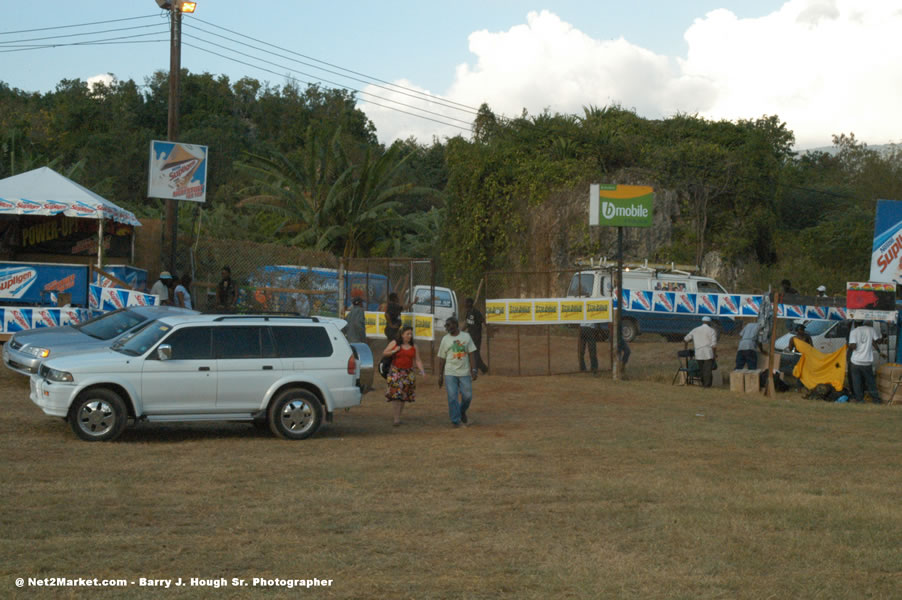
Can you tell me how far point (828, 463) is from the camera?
11820 mm

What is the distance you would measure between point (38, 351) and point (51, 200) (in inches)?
319

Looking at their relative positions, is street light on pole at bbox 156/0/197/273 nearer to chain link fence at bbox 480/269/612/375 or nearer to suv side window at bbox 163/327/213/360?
chain link fence at bbox 480/269/612/375

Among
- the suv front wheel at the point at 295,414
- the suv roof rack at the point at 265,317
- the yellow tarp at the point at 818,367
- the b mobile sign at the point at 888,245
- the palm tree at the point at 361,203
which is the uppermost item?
the palm tree at the point at 361,203

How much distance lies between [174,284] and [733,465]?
1411 centimetres

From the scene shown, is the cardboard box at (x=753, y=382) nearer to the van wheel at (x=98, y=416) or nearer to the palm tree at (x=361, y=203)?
the van wheel at (x=98, y=416)

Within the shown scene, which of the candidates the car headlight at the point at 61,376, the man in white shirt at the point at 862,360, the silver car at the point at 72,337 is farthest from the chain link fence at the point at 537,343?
the car headlight at the point at 61,376

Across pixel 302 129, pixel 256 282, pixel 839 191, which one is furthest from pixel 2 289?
pixel 302 129

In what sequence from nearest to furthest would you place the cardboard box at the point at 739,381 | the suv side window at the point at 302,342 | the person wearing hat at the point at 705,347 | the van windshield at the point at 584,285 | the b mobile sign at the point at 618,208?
the suv side window at the point at 302,342
the cardboard box at the point at 739,381
the person wearing hat at the point at 705,347
the b mobile sign at the point at 618,208
the van windshield at the point at 584,285

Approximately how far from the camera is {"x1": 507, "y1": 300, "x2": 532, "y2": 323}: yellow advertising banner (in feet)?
70.7

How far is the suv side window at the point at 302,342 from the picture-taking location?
12750 mm

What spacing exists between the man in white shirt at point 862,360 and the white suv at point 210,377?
33.7 feet

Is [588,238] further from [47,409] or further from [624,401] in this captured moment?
[47,409]

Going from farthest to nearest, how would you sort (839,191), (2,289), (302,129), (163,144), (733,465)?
(302,129), (839,191), (163,144), (2,289), (733,465)

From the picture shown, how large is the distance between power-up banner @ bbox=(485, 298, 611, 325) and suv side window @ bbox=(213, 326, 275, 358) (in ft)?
31.4
